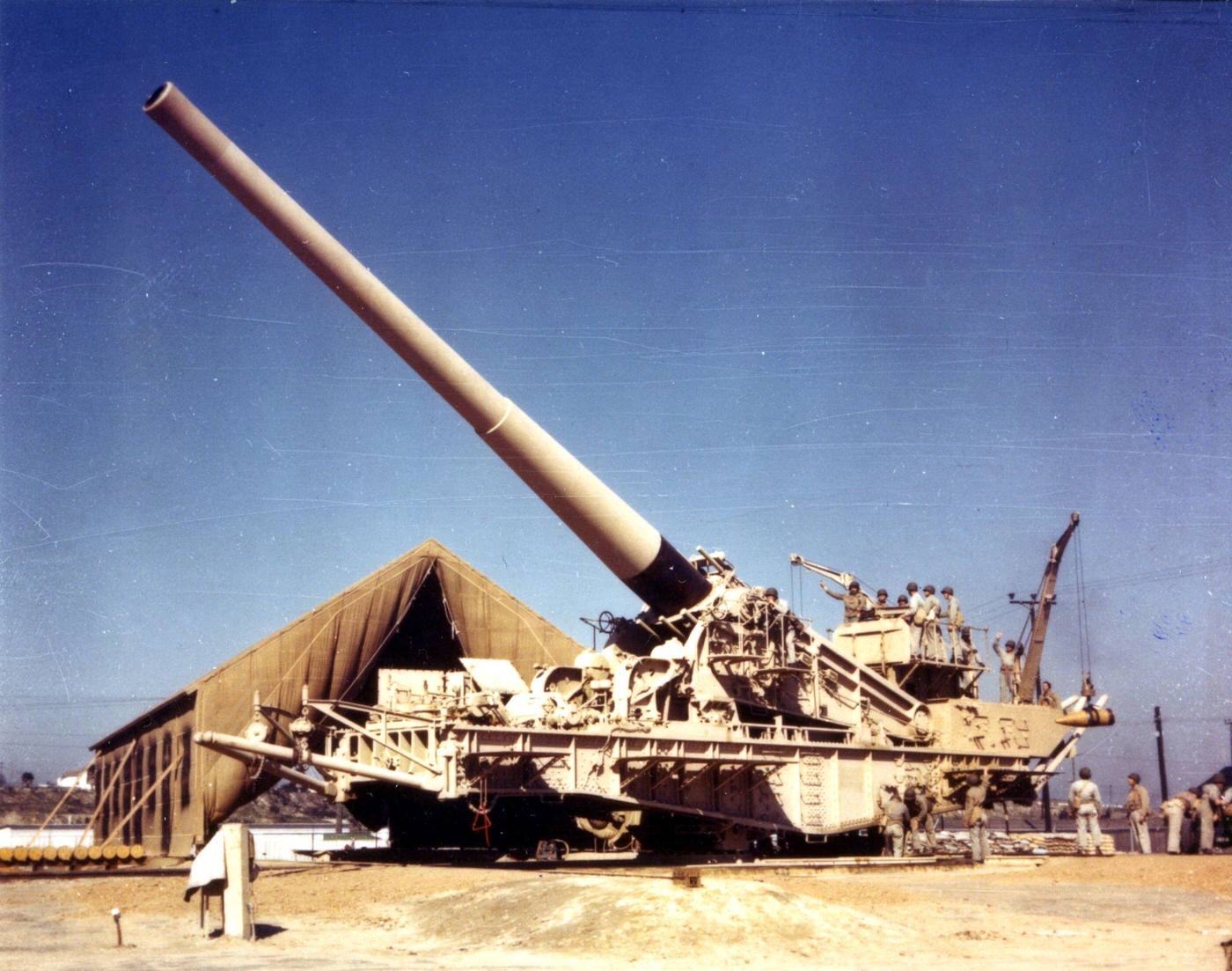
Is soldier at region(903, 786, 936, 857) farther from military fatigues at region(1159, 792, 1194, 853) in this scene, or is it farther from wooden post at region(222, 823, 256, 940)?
wooden post at region(222, 823, 256, 940)

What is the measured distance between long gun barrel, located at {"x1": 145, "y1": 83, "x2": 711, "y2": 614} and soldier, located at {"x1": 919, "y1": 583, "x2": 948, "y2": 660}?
5879 mm

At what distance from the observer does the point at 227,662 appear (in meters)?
19.4

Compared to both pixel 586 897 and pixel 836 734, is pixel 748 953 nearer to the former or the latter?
pixel 586 897

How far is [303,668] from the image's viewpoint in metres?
20.4

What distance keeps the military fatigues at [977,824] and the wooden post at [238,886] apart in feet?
38.4

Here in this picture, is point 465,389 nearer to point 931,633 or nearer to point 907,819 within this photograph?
point 907,819

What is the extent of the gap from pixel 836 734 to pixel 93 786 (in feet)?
49.9

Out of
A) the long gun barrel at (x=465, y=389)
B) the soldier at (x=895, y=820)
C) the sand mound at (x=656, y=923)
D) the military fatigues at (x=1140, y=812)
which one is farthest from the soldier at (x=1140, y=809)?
the sand mound at (x=656, y=923)

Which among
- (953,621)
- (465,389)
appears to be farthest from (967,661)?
(465,389)

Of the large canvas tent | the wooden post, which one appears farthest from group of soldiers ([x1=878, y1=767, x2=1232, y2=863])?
the wooden post

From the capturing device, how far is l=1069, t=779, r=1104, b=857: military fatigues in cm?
2066

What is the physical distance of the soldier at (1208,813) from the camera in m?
18.1

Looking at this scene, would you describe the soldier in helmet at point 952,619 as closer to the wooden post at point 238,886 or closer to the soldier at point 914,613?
the soldier at point 914,613

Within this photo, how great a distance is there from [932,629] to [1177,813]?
18.5 ft
